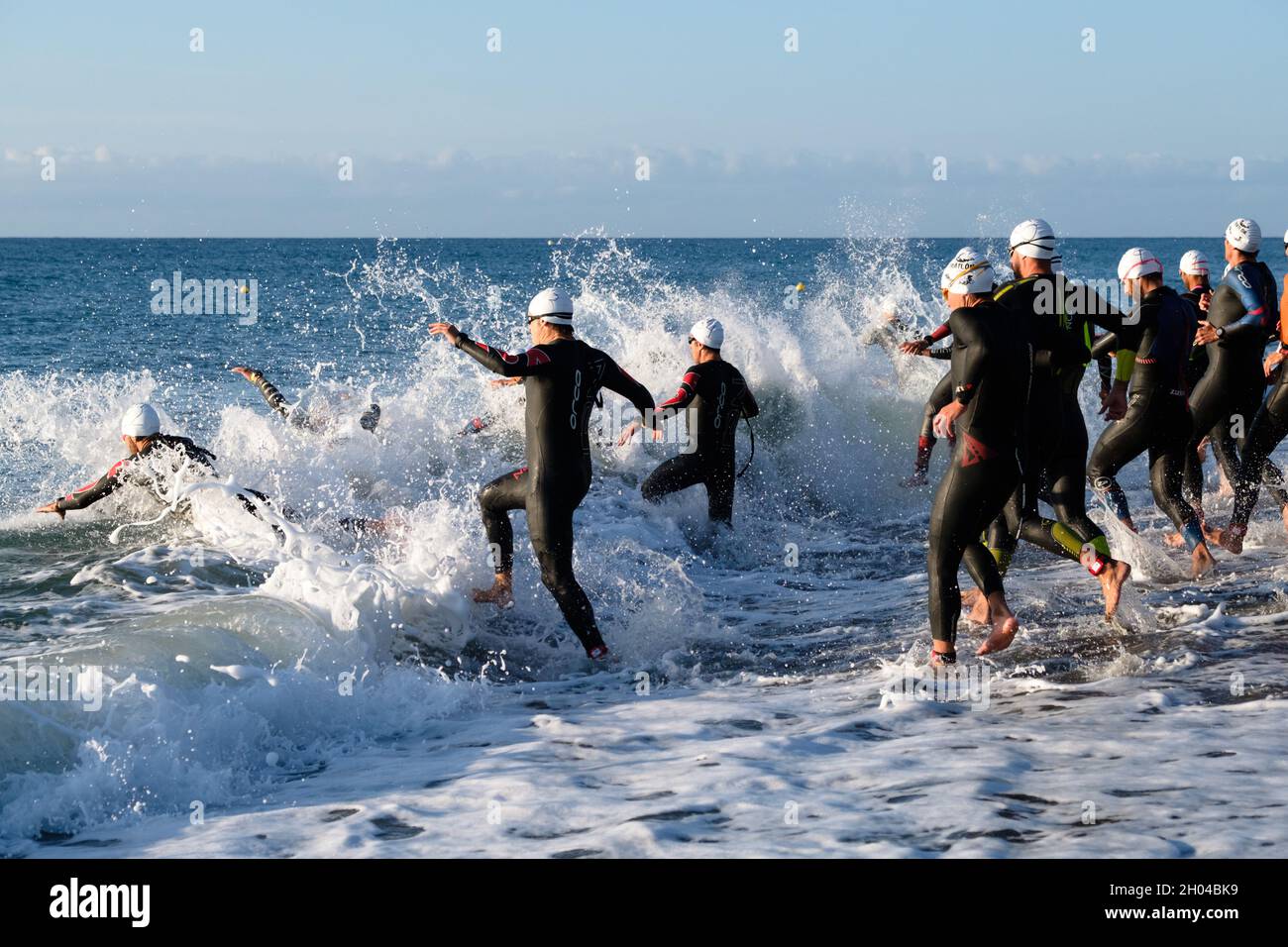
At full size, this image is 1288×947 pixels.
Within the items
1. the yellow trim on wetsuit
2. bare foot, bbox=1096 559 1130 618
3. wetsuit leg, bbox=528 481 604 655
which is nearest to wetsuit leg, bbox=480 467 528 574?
wetsuit leg, bbox=528 481 604 655

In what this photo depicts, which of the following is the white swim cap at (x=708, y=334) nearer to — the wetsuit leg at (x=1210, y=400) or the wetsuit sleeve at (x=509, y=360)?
the wetsuit sleeve at (x=509, y=360)

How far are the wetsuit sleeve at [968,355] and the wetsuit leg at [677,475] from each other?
4.35m

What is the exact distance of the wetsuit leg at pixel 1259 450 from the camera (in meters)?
9.45

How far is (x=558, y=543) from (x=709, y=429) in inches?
126

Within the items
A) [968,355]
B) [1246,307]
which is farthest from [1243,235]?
[968,355]

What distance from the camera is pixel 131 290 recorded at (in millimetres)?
47062

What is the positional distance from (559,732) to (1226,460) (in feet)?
21.7

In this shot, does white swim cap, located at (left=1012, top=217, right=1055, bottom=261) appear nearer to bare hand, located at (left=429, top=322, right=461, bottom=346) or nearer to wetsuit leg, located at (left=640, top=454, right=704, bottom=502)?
bare hand, located at (left=429, top=322, right=461, bottom=346)

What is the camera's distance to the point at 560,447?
761 centimetres

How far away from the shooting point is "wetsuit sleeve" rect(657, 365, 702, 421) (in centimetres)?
970

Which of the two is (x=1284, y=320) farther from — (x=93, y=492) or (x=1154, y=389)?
(x=93, y=492)

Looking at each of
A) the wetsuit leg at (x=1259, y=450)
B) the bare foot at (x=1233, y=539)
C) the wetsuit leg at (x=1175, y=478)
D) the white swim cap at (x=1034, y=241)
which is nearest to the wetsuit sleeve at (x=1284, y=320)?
the wetsuit leg at (x=1259, y=450)

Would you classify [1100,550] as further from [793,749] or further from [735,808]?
[735,808]
